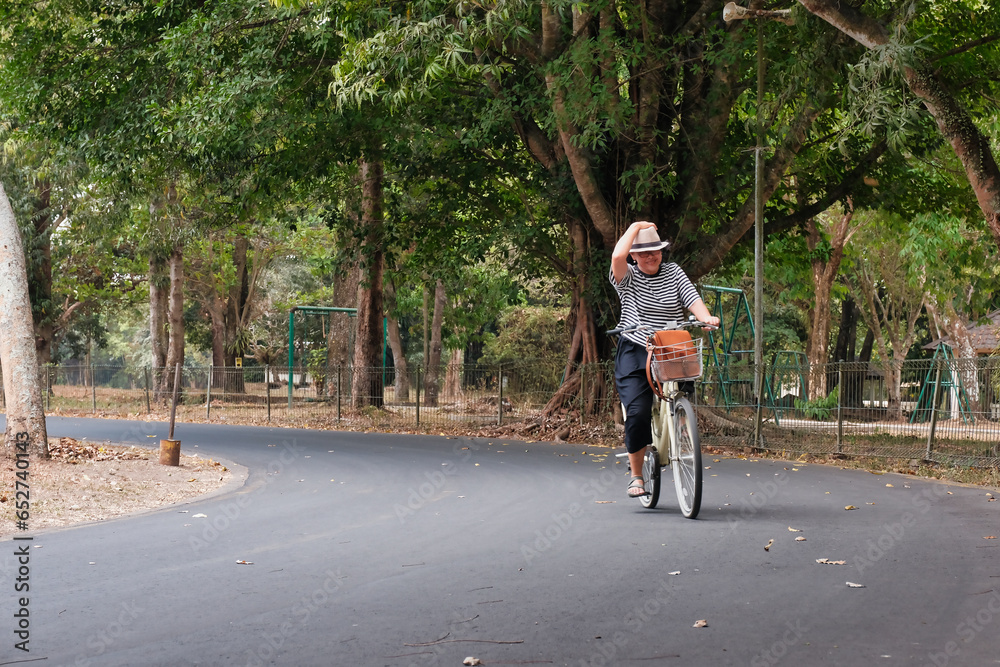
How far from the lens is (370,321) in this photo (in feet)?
86.3

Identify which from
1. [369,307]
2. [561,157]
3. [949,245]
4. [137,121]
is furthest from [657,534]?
[949,245]

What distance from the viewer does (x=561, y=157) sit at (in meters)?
18.8

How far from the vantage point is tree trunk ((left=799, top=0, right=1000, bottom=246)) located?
11.9 m

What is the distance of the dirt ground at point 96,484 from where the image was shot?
8.88 meters
